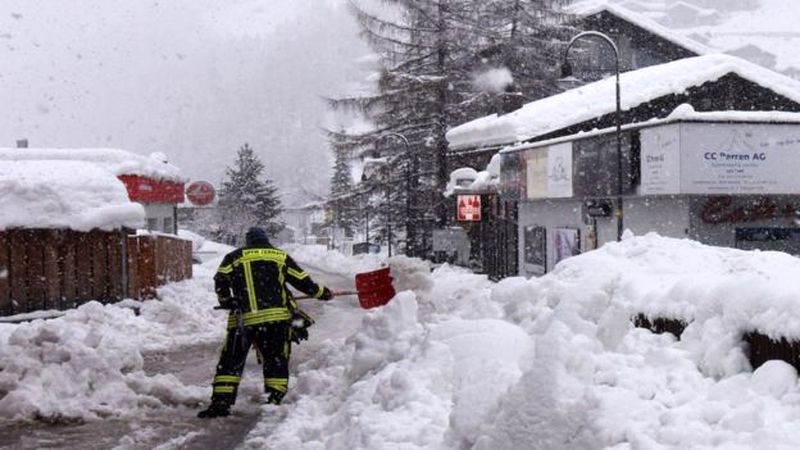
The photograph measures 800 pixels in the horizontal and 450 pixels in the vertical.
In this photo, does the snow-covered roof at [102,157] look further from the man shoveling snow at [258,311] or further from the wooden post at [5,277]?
the man shoveling snow at [258,311]

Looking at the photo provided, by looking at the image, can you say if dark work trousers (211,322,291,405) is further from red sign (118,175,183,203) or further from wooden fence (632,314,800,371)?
red sign (118,175,183,203)

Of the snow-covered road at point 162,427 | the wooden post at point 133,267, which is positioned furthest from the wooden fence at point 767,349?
the wooden post at point 133,267

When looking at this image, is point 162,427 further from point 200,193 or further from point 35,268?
point 200,193

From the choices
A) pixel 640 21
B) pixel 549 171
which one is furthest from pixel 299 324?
pixel 640 21

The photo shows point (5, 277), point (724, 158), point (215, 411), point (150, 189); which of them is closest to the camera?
point (215, 411)

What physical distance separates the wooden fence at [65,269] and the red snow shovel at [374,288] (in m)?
5.56

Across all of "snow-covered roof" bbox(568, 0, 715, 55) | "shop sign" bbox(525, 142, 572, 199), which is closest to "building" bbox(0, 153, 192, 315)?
"shop sign" bbox(525, 142, 572, 199)

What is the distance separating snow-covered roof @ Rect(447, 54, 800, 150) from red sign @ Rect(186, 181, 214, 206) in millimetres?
20349

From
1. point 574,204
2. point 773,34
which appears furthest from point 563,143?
point 773,34

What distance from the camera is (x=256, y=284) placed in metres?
8.56

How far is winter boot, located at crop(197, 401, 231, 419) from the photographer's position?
26.4 feet

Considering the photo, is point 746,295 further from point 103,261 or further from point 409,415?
point 103,261

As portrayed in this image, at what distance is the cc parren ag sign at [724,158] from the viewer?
18312mm

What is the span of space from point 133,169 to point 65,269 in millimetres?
17671
